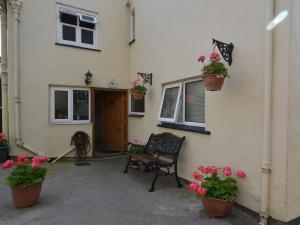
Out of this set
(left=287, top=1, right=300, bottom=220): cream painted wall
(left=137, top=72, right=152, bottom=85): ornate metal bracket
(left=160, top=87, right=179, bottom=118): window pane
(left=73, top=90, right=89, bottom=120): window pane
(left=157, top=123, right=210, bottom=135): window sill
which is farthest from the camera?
(left=73, top=90, right=89, bottom=120): window pane

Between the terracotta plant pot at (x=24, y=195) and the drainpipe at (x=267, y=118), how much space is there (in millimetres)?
3181


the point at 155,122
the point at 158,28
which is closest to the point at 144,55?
the point at 158,28

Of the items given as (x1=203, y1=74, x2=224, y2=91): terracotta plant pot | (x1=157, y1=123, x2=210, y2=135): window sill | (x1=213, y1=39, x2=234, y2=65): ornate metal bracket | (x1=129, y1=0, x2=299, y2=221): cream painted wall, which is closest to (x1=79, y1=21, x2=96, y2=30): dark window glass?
(x1=129, y1=0, x2=299, y2=221): cream painted wall

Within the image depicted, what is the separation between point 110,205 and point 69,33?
531cm

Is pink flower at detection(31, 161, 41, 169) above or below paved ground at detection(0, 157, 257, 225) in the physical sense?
above

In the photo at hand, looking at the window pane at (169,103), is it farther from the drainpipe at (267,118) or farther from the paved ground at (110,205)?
the drainpipe at (267,118)

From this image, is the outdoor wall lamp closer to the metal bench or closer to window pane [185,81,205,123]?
the metal bench

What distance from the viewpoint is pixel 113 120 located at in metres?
8.00

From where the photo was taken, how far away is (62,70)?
6.55 metres

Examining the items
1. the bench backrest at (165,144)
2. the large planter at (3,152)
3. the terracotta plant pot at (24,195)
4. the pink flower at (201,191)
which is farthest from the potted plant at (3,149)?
the pink flower at (201,191)

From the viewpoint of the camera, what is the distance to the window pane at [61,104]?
6.65 metres

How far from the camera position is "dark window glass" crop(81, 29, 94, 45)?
274 inches

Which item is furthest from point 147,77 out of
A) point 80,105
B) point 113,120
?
point 113,120

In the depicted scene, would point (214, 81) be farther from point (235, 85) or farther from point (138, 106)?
point (138, 106)
